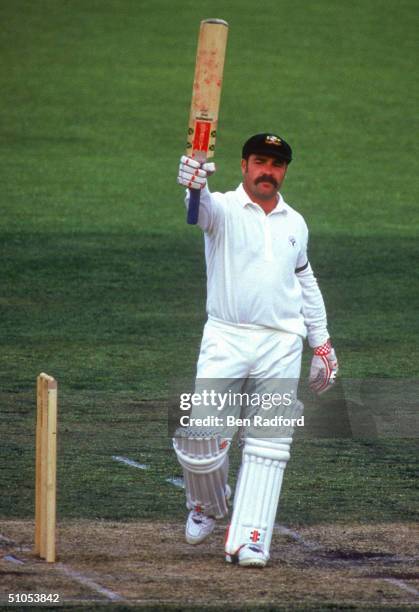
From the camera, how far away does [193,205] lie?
709 centimetres

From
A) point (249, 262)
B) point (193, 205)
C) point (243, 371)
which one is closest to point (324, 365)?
point (243, 371)

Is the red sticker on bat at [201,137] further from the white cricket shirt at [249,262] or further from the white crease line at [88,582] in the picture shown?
the white crease line at [88,582]

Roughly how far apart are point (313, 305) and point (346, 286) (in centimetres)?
878

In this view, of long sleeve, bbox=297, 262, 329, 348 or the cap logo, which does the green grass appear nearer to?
long sleeve, bbox=297, 262, 329, 348

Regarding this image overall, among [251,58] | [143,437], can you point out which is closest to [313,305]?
[143,437]

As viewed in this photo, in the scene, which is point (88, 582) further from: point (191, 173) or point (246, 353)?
point (191, 173)

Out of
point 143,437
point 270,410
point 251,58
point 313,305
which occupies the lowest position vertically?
point 143,437

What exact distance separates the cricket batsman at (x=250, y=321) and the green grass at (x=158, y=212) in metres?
1.01

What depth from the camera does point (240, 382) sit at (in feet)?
24.2

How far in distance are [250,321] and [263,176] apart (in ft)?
2.35

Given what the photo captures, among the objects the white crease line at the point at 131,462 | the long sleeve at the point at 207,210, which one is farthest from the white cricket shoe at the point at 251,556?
the white crease line at the point at 131,462

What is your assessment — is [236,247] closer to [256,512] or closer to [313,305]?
[313,305]

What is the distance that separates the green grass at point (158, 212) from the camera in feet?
31.6

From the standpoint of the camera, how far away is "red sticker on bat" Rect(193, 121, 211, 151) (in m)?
7.02
